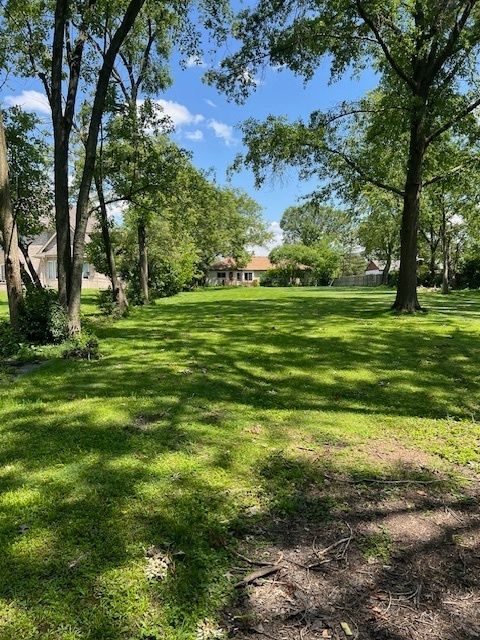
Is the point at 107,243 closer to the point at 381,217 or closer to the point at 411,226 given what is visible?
the point at 411,226

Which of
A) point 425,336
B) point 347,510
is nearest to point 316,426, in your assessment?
point 347,510

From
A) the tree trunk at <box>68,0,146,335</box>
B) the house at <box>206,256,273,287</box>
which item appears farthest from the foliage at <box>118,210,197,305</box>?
the house at <box>206,256,273,287</box>

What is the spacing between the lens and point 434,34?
11.6 m

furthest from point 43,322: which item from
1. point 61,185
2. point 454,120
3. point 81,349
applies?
point 454,120

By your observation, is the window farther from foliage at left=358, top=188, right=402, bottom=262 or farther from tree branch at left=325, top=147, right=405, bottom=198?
tree branch at left=325, top=147, right=405, bottom=198

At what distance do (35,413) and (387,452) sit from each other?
136 inches

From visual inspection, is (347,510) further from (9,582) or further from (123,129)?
(123,129)

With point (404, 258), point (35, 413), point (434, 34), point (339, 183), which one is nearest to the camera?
point (35, 413)

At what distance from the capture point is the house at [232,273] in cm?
7075

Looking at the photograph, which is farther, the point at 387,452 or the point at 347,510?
the point at 387,452

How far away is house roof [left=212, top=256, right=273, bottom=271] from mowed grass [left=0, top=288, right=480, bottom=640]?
58.9m

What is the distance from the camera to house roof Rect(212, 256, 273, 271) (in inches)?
2721

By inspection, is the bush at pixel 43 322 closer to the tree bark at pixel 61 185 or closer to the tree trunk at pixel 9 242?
the tree trunk at pixel 9 242

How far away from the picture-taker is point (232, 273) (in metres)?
73.3
